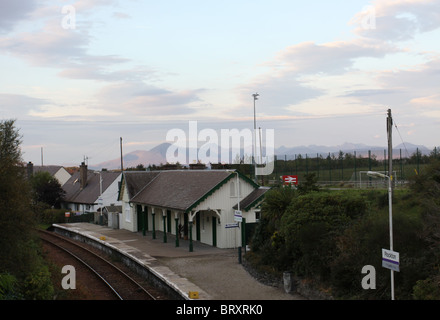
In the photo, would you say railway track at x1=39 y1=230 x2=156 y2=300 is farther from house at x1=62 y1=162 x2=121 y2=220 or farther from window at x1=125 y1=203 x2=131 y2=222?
house at x1=62 y1=162 x2=121 y2=220

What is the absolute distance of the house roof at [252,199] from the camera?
27.1 metres

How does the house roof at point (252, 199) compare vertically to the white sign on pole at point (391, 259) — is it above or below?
above

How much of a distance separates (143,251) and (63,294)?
34.1 ft

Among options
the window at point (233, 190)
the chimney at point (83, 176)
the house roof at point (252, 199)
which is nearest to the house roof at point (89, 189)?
the chimney at point (83, 176)

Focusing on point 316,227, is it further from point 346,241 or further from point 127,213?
point 127,213

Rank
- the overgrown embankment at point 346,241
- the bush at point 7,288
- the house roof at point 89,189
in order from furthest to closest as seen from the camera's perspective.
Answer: the house roof at point 89,189 < the overgrown embankment at point 346,241 < the bush at point 7,288

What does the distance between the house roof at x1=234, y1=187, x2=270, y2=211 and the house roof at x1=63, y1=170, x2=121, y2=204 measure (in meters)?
28.6

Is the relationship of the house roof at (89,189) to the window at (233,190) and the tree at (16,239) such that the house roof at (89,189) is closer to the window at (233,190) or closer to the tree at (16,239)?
the window at (233,190)

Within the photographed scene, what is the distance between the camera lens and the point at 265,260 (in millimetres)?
21000

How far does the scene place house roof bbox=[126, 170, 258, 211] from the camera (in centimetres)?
2759

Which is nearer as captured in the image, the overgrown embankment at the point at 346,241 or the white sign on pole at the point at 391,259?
the white sign on pole at the point at 391,259

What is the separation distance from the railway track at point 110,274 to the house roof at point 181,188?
5.45m

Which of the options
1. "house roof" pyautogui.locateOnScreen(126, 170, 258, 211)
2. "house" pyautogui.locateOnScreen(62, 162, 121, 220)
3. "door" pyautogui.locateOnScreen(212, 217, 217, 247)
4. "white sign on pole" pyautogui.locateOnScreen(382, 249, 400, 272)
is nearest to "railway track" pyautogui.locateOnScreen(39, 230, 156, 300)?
"house roof" pyautogui.locateOnScreen(126, 170, 258, 211)
